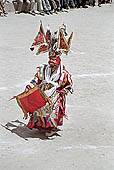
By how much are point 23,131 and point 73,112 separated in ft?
3.88

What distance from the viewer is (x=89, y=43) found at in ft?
46.9

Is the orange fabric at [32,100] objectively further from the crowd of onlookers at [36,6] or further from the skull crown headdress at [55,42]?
the crowd of onlookers at [36,6]

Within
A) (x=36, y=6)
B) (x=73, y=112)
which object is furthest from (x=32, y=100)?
(x=36, y=6)

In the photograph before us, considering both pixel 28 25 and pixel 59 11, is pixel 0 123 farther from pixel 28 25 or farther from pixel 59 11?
pixel 59 11

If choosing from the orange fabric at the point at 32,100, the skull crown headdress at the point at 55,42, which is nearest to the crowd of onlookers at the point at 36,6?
the skull crown headdress at the point at 55,42

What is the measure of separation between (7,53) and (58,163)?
7.31 meters

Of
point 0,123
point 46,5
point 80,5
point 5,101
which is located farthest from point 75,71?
point 80,5

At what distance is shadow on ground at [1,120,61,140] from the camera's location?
6444mm

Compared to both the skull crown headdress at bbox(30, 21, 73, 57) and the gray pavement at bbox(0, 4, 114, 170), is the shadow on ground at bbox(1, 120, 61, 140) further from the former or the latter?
the skull crown headdress at bbox(30, 21, 73, 57)

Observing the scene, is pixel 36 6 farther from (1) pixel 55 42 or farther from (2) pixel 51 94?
(2) pixel 51 94

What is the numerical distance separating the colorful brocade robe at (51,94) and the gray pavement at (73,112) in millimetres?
219

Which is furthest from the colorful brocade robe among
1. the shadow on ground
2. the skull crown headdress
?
the skull crown headdress

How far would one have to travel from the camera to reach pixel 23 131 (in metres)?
6.64

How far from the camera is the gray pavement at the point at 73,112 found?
5.71 metres
